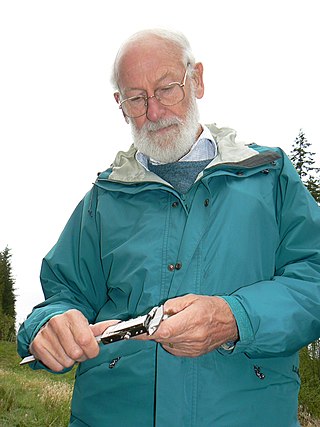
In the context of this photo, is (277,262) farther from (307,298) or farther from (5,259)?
(5,259)

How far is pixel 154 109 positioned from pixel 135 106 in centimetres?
18

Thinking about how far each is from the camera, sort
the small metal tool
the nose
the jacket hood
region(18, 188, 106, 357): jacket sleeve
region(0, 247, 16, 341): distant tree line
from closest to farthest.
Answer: the small metal tool
the jacket hood
region(18, 188, 106, 357): jacket sleeve
the nose
region(0, 247, 16, 341): distant tree line

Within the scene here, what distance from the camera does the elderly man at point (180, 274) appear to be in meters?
2.43

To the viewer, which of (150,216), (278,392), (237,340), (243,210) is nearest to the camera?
(237,340)

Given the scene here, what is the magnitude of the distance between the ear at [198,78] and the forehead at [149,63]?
0.19 m

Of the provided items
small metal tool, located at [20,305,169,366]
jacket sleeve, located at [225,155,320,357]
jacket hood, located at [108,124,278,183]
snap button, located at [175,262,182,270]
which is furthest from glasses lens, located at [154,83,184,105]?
small metal tool, located at [20,305,169,366]

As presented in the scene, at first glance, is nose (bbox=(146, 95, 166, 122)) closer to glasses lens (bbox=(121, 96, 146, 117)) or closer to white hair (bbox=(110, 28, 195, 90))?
glasses lens (bbox=(121, 96, 146, 117))

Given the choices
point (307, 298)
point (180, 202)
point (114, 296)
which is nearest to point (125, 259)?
point (114, 296)

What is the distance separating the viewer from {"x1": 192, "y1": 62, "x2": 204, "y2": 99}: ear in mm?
3721

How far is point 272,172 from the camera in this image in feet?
10.0

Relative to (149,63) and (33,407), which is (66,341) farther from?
(33,407)

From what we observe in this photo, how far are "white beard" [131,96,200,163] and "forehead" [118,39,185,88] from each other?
11.7 inches

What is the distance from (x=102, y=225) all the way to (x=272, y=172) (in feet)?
3.81

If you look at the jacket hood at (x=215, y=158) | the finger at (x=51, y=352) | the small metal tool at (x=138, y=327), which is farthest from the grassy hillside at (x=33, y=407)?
the small metal tool at (x=138, y=327)
